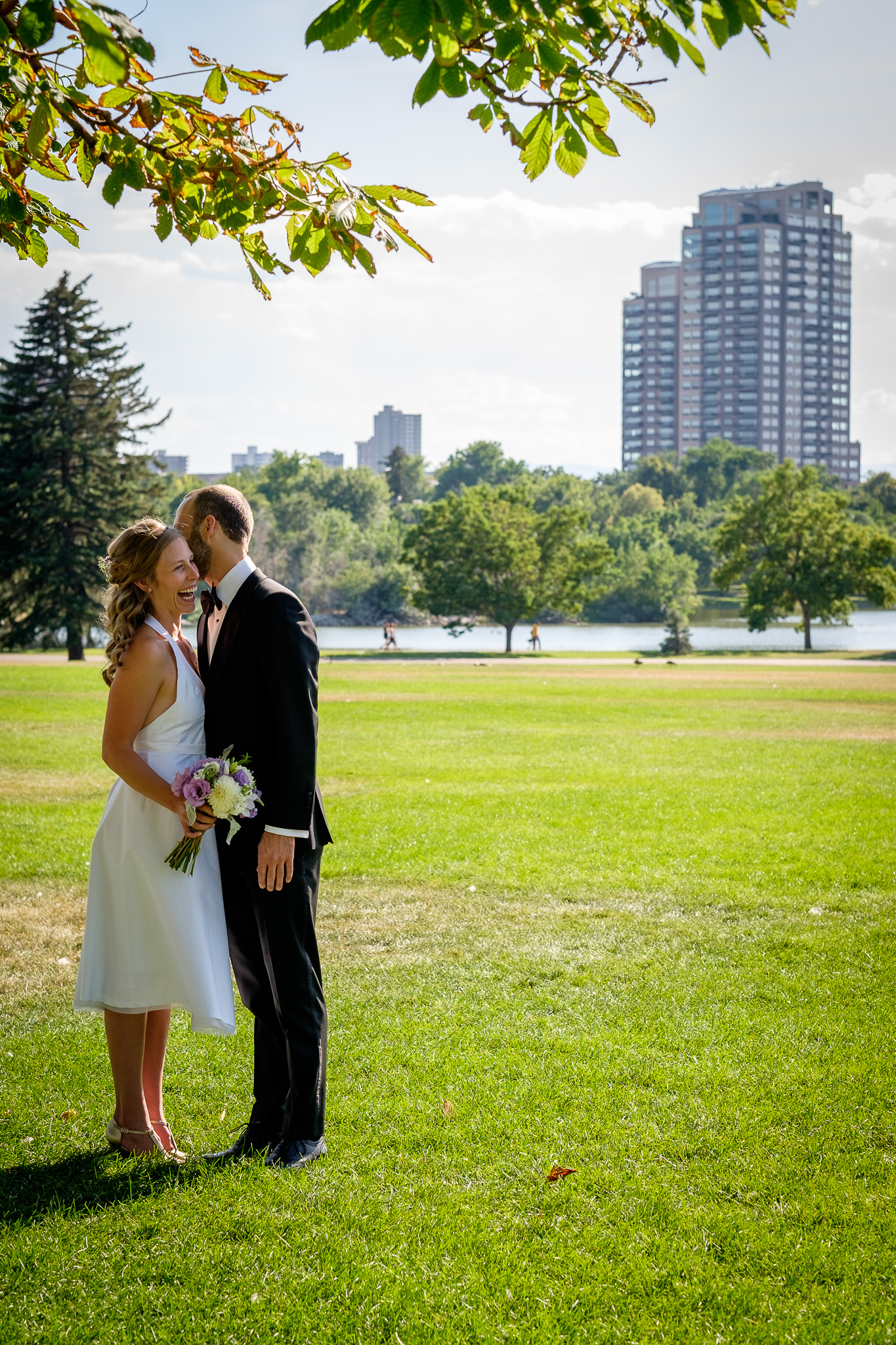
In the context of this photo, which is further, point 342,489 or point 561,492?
point 561,492

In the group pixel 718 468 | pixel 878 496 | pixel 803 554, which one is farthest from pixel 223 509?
pixel 718 468

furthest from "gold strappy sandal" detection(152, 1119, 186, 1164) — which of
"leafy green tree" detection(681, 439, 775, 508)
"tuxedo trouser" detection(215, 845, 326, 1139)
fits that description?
"leafy green tree" detection(681, 439, 775, 508)

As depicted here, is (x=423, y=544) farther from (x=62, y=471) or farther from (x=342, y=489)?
(x=342, y=489)

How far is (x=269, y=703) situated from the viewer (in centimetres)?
412

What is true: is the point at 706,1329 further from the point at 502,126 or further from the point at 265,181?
the point at 265,181

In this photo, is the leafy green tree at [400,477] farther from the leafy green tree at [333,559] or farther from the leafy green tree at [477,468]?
the leafy green tree at [333,559]

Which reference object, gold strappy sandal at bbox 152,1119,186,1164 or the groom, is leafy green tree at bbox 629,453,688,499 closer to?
the groom

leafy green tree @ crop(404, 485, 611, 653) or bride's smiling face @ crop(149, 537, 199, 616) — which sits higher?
leafy green tree @ crop(404, 485, 611, 653)

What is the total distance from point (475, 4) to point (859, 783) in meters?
11.6

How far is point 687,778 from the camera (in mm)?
13836

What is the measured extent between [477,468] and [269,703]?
186 m

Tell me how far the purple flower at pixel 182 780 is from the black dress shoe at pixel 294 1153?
1388 mm

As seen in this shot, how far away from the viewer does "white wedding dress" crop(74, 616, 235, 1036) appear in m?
4.05

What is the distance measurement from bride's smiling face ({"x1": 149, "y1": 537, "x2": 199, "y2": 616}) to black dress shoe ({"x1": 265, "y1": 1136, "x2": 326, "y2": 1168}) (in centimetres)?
199
